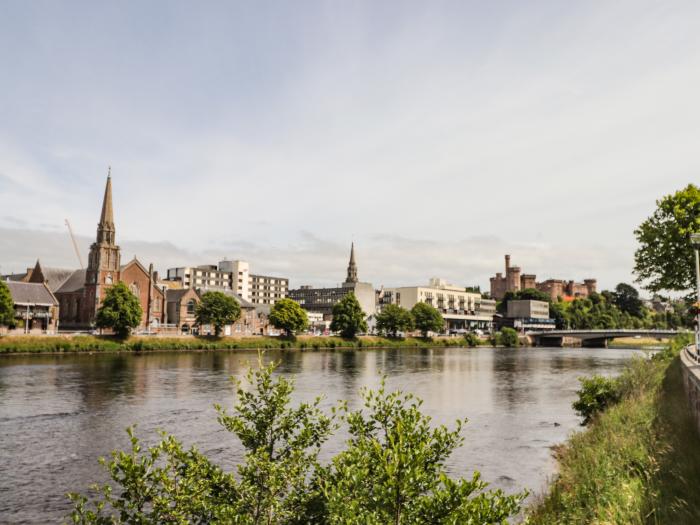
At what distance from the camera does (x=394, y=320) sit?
15412 centimetres

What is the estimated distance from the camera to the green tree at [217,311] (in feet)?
414

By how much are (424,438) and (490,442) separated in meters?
22.8

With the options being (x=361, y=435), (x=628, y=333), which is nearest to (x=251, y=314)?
(x=628, y=333)

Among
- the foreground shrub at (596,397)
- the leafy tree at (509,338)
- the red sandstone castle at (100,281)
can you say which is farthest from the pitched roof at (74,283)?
the foreground shrub at (596,397)

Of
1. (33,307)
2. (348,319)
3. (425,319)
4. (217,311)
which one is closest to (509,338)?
(425,319)

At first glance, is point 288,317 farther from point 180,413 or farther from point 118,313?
point 180,413

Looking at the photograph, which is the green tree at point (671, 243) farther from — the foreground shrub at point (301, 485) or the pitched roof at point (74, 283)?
the pitched roof at point (74, 283)

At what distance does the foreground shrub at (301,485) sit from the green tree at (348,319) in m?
126

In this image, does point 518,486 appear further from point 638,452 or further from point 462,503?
point 462,503

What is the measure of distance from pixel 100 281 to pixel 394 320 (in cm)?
7566

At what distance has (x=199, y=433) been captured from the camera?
33.2 metres

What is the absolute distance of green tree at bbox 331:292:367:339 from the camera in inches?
5472

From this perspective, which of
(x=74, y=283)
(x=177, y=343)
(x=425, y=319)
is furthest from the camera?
(x=425, y=319)

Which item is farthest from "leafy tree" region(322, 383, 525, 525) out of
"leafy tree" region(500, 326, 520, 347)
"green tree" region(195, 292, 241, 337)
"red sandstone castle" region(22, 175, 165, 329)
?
"leafy tree" region(500, 326, 520, 347)
